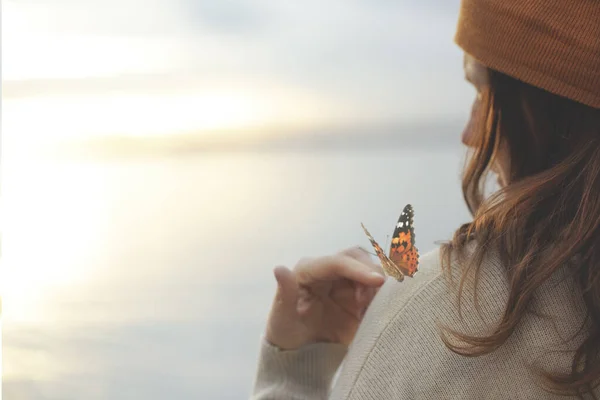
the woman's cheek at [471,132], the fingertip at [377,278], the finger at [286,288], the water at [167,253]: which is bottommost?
the fingertip at [377,278]

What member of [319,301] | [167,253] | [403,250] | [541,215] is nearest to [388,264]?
[403,250]

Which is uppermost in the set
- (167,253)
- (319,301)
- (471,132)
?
(167,253)

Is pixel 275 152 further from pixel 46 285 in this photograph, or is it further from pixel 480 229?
pixel 480 229

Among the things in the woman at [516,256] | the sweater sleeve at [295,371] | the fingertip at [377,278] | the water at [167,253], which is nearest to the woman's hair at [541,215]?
the woman at [516,256]

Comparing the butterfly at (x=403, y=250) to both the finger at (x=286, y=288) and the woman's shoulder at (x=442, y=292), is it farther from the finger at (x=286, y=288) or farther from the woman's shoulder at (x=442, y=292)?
the finger at (x=286, y=288)

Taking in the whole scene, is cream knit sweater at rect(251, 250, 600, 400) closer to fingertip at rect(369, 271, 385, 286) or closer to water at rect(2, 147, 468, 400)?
fingertip at rect(369, 271, 385, 286)

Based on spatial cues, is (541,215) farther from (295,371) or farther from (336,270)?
(295,371)

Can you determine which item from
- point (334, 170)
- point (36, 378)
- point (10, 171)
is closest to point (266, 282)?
point (36, 378)
